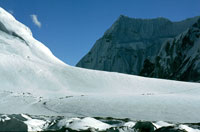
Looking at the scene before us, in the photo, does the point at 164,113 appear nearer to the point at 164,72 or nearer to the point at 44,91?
the point at 44,91

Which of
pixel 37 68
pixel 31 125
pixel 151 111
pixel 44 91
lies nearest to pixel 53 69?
pixel 37 68

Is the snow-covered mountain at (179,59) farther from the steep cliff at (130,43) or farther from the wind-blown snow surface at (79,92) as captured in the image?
the wind-blown snow surface at (79,92)

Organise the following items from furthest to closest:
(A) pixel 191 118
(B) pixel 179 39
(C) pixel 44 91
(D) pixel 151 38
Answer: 1. (D) pixel 151 38
2. (B) pixel 179 39
3. (C) pixel 44 91
4. (A) pixel 191 118

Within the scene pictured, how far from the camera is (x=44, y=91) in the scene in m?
16.9

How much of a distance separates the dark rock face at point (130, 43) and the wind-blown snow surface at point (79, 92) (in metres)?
114

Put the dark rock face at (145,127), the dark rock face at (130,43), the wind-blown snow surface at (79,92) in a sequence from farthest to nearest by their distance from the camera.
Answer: the dark rock face at (130,43)
the wind-blown snow surface at (79,92)
the dark rock face at (145,127)

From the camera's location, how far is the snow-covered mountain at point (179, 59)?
97062 mm

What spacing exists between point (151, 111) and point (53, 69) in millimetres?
11413

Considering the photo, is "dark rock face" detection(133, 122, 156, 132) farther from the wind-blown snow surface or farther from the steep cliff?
the steep cliff

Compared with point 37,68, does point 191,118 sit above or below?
below

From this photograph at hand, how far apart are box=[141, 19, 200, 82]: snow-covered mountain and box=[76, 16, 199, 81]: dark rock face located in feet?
47.0

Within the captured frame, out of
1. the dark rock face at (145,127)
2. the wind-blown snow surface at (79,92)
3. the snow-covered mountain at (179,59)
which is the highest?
the snow-covered mountain at (179,59)

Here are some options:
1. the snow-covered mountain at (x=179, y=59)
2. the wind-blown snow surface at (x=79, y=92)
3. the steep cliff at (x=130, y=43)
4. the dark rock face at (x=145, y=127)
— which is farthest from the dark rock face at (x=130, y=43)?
the dark rock face at (x=145, y=127)

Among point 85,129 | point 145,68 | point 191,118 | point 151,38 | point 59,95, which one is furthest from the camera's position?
point 151,38
